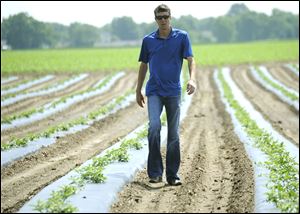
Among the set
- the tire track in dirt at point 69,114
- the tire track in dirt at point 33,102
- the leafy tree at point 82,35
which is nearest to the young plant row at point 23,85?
the tire track in dirt at point 33,102

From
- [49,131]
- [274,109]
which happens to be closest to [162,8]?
[49,131]

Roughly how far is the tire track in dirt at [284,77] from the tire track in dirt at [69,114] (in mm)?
8113

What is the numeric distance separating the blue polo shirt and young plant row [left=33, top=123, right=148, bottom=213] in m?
1.19

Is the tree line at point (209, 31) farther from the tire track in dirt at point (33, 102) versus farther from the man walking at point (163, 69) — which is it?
the man walking at point (163, 69)

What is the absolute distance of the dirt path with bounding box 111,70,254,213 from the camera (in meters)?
5.78

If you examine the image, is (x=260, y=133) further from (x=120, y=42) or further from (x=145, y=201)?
(x=120, y=42)

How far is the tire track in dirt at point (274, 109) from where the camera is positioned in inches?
582

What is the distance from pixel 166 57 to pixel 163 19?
0.45 m

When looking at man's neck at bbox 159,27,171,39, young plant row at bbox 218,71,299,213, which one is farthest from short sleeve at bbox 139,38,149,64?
young plant row at bbox 218,71,299,213

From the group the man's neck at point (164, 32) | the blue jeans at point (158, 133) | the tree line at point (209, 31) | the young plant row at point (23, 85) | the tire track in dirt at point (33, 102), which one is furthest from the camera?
the tree line at point (209, 31)

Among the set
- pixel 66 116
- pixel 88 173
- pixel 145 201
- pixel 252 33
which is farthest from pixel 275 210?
pixel 252 33

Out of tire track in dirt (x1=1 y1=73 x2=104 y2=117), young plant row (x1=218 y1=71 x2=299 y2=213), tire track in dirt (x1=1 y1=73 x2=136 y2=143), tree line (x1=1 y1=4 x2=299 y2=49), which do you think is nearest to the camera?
young plant row (x1=218 y1=71 x2=299 y2=213)

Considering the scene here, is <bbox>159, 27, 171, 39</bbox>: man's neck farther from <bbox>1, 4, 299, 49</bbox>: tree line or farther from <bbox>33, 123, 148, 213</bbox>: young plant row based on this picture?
<bbox>1, 4, 299, 49</bbox>: tree line

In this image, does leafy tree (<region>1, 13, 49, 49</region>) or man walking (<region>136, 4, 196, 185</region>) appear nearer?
man walking (<region>136, 4, 196, 185</region>)
